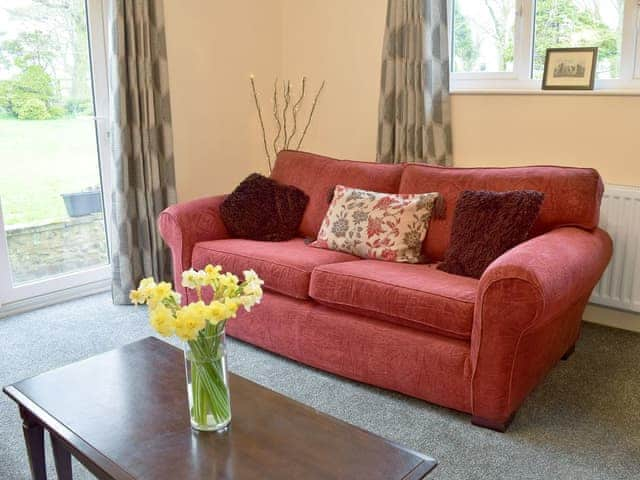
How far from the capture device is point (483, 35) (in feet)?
11.6

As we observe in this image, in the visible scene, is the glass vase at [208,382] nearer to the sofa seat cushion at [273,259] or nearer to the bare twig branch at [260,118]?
the sofa seat cushion at [273,259]

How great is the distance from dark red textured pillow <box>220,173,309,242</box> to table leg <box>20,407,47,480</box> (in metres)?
1.59

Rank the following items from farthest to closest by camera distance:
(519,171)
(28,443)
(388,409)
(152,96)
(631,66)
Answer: (152,96) < (631,66) < (519,171) < (388,409) < (28,443)

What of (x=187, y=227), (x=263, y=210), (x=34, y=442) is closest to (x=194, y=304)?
(x=34, y=442)

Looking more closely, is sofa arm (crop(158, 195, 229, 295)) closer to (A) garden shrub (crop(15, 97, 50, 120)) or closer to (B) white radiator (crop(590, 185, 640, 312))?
(A) garden shrub (crop(15, 97, 50, 120))

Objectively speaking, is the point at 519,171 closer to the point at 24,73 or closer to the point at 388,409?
the point at 388,409

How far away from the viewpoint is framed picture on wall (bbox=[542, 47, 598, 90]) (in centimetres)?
Answer: 312

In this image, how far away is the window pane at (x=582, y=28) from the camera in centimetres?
310

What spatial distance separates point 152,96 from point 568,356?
263 centimetres

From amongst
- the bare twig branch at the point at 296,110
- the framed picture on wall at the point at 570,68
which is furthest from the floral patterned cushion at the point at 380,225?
the bare twig branch at the point at 296,110

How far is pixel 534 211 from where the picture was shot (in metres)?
2.54

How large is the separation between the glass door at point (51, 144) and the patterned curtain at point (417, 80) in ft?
5.58

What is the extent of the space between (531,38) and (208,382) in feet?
8.91

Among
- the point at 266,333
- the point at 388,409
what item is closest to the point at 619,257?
the point at 388,409
